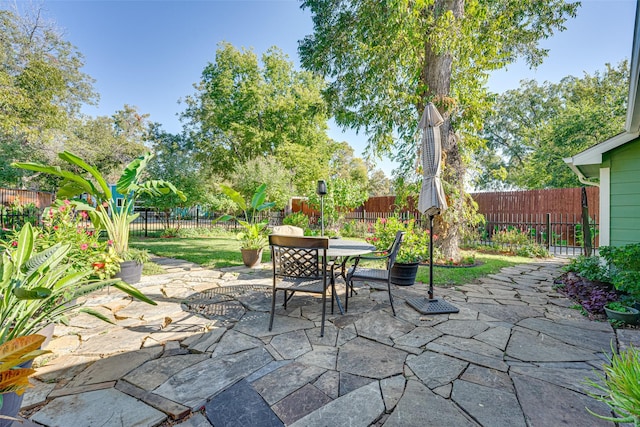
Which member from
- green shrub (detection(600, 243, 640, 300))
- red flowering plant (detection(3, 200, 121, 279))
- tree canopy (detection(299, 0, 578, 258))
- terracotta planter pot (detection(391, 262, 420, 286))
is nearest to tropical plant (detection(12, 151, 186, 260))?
red flowering plant (detection(3, 200, 121, 279))

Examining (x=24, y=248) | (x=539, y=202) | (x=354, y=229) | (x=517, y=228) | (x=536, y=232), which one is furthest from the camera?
Result: (x=354, y=229)

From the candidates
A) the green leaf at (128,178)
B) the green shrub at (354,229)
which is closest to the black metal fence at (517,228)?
the green shrub at (354,229)

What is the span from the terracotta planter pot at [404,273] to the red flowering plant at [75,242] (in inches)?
176

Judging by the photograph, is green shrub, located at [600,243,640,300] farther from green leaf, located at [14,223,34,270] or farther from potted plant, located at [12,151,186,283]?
potted plant, located at [12,151,186,283]

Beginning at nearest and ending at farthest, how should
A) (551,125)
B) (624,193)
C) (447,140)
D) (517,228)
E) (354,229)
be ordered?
1. (624,193)
2. (447,140)
3. (517,228)
4. (354,229)
5. (551,125)

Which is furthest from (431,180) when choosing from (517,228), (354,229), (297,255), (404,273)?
(354,229)

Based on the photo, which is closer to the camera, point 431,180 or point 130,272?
point 431,180

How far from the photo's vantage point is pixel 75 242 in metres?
3.82

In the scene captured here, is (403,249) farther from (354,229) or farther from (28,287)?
(354,229)

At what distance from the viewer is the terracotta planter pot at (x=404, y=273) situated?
4.73 metres

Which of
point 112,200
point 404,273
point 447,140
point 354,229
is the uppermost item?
point 447,140

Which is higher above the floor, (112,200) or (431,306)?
(112,200)

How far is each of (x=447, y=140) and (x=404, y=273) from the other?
3600mm

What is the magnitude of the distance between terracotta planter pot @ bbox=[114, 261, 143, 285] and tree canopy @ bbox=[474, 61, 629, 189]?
757 cm
